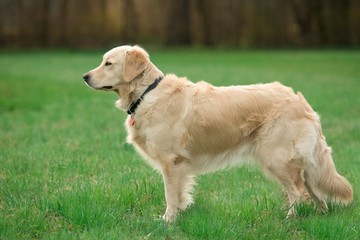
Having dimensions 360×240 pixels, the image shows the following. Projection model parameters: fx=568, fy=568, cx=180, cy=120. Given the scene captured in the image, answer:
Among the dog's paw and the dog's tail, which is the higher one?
the dog's tail

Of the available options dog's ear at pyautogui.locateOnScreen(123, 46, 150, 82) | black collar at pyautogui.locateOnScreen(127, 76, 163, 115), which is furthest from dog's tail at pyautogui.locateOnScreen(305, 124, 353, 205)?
dog's ear at pyautogui.locateOnScreen(123, 46, 150, 82)

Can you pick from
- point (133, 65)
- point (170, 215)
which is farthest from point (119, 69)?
point (170, 215)

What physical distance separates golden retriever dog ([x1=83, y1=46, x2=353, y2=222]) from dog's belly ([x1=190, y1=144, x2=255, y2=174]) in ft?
0.03

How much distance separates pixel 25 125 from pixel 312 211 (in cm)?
683

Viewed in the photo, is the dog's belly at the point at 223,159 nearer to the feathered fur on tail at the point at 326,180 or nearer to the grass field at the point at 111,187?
the grass field at the point at 111,187

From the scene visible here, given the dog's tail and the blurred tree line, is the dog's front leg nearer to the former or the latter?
the dog's tail

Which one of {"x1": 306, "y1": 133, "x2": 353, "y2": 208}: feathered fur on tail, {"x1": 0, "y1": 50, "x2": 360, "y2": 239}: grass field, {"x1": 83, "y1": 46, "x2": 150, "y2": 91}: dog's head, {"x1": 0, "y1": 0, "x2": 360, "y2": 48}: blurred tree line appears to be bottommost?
{"x1": 0, "y1": 0, "x2": 360, "y2": 48}: blurred tree line

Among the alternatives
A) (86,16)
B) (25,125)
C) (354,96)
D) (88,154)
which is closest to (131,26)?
(86,16)

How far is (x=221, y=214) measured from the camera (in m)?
5.31

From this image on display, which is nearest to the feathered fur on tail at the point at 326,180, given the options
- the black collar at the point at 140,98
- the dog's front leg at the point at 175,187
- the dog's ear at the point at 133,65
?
the dog's front leg at the point at 175,187

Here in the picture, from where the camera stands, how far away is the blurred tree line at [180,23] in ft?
115

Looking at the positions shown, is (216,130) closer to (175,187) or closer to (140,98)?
(175,187)

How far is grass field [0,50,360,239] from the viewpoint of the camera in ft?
16.3

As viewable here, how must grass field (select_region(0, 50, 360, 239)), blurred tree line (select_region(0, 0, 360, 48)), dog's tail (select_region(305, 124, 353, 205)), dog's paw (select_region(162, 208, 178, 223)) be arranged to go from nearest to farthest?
grass field (select_region(0, 50, 360, 239))
dog's paw (select_region(162, 208, 178, 223))
dog's tail (select_region(305, 124, 353, 205))
blurred tree line (select_region(0, 0, 360, 48))
